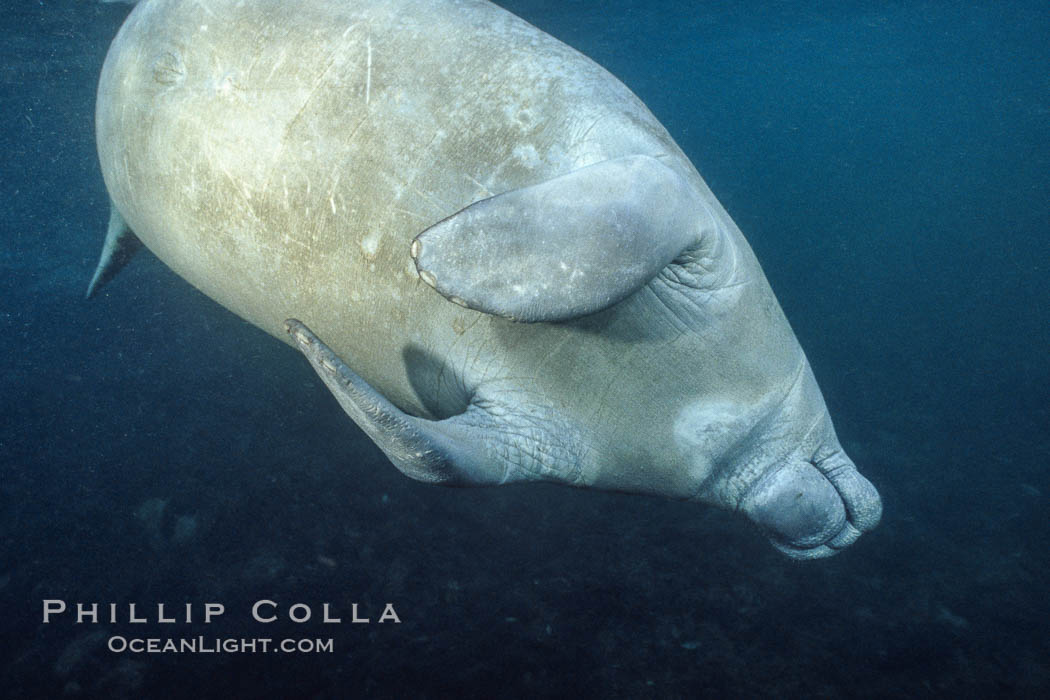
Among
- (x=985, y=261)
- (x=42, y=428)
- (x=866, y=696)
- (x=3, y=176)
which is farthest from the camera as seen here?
(x=3, y=176)

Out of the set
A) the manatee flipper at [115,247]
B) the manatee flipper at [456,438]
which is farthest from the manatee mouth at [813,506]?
the manatee flipper at [115,247]

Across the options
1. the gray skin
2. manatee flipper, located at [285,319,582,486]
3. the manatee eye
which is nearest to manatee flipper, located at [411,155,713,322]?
the gray skin

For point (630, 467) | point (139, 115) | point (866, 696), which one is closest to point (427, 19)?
point (139, 115)

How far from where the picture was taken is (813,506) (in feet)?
8.15

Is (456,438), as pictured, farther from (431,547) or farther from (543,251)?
(431,547)

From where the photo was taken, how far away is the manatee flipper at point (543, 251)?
151 cm

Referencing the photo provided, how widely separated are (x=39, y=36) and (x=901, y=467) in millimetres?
19604

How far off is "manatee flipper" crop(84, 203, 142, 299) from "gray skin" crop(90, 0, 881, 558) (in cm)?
155

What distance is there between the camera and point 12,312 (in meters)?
7.76

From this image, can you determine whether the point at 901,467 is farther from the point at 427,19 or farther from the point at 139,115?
the point at 139,115

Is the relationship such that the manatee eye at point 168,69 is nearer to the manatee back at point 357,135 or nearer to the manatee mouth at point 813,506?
the manatee back at point 357,135

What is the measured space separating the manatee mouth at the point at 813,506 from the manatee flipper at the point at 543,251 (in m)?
1.48

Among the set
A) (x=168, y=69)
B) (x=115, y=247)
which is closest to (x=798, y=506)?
(x=168, y=69)

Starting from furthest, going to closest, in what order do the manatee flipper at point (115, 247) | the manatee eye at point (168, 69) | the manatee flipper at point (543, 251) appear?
the manatee flipper at point (115, 247), the manatee eye at point (168, 69), the manatee flipper at point (543, 251)
